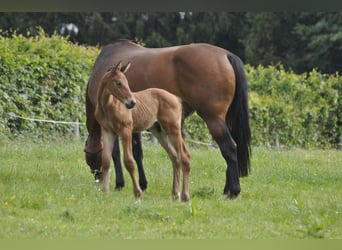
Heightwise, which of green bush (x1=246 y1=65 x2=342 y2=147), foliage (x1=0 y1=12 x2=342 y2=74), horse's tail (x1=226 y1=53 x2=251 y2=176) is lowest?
green bush (x1=246 y1=65 x2=342 y2=147)

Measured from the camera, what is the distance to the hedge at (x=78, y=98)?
13094 millimetres

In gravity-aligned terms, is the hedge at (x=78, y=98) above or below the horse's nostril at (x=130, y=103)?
below

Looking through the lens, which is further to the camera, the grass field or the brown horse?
the brown horse

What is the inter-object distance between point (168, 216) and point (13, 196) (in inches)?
71.6

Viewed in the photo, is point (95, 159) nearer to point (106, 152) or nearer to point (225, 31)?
point (106, 152)

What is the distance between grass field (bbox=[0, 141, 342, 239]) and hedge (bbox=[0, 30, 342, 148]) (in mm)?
1873

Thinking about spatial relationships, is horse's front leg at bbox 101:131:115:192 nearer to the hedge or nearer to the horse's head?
the horse's head

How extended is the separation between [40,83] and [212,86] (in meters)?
6.91

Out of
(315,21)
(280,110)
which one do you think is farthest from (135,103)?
(315,21)

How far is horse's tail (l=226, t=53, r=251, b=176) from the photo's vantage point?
25.6 ft

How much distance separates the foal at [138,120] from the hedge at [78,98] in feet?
19.6

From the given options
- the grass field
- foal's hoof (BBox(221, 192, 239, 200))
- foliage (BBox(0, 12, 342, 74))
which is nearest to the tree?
foliage (BBox(0, 12, 342, 74))

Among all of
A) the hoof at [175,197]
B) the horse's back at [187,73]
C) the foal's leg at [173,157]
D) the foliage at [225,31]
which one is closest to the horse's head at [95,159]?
the horse's back at [187,73]

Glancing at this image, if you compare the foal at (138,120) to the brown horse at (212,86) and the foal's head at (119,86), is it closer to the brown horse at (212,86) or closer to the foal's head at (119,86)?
the foal's head at (119,86)
